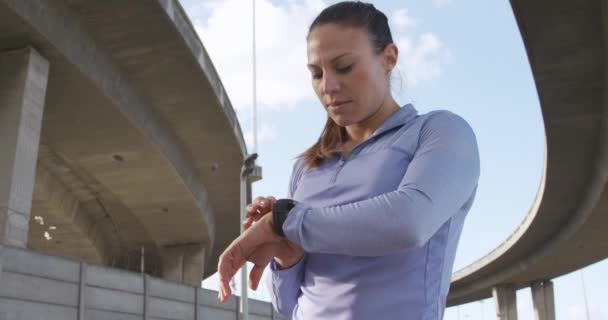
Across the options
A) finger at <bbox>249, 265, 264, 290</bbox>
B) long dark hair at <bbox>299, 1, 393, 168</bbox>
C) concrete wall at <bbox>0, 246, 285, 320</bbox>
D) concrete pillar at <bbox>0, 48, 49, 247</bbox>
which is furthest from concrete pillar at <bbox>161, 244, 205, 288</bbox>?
finger at <bbox>249, 265, 264, 290</bbox>

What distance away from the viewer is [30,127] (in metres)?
16.3

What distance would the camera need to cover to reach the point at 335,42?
74.4 inches

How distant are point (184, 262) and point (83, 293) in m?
18.6

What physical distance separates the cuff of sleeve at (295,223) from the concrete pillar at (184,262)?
111 feet

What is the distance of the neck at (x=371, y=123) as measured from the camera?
204 cm

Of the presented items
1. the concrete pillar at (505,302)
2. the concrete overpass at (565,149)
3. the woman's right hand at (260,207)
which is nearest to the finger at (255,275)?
the woman's right hand at (260,207)

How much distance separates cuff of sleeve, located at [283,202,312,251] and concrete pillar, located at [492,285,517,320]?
61930mm

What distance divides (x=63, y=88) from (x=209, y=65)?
440 centimetres

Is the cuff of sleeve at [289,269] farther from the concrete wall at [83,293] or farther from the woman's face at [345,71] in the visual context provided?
the concrete wall at [83,293]

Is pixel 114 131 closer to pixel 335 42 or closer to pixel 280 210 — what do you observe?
pixel 335 42

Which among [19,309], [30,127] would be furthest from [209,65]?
[19,309]

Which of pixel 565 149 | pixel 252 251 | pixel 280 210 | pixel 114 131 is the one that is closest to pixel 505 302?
pixel 565 149

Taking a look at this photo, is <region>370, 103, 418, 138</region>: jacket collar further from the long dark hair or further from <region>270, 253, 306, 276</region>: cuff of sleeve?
<region>270, 253, 306, 276</region>: cuff of sleeve

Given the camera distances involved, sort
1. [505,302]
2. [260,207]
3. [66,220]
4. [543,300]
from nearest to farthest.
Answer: [260,207] < [66,220] < [543,300] < [505,302]
